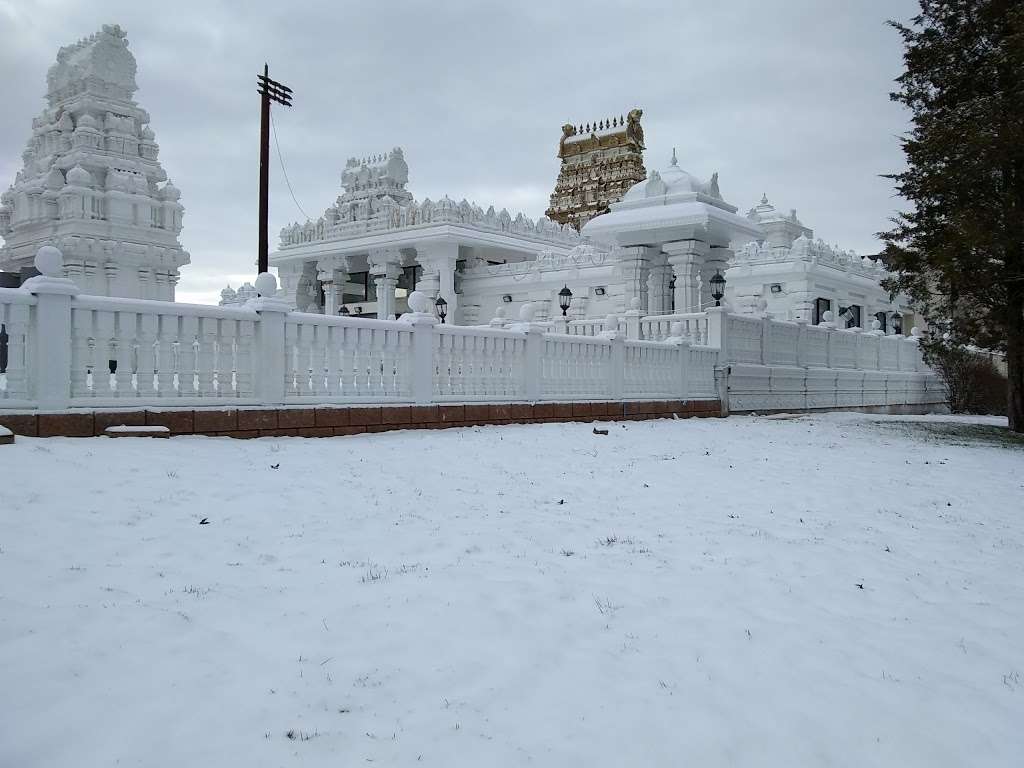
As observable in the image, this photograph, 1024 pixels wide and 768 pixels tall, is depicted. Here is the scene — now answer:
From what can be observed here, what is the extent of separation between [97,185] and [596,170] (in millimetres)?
28062

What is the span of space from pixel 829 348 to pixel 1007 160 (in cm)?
881

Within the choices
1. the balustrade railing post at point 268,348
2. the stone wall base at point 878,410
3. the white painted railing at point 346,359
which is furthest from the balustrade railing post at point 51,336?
the stone wall base at point 878,410

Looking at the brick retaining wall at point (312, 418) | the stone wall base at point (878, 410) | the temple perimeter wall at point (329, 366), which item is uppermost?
the temple perimeter wall at point (329, 366)

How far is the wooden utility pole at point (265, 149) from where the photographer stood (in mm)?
24062

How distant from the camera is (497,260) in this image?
1208 inches

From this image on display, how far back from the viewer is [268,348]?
29.3ft

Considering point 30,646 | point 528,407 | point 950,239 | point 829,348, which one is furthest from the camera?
point 829,348

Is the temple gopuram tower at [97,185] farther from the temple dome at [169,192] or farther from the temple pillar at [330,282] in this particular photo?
the temple pillar at [330,282]

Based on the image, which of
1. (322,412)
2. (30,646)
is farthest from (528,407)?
(30,646)

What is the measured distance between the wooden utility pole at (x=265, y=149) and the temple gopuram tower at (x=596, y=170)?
21.0 metres

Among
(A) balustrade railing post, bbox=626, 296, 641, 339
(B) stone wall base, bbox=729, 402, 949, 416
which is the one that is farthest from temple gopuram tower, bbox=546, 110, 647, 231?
(A) balustrade railing post, bbox=626, 296, 641, 339

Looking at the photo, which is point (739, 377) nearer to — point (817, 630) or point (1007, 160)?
point (1007, 160)

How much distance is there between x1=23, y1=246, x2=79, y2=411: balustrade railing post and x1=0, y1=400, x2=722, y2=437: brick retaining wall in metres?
0.20

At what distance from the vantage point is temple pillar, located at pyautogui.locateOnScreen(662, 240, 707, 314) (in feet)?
64.0
